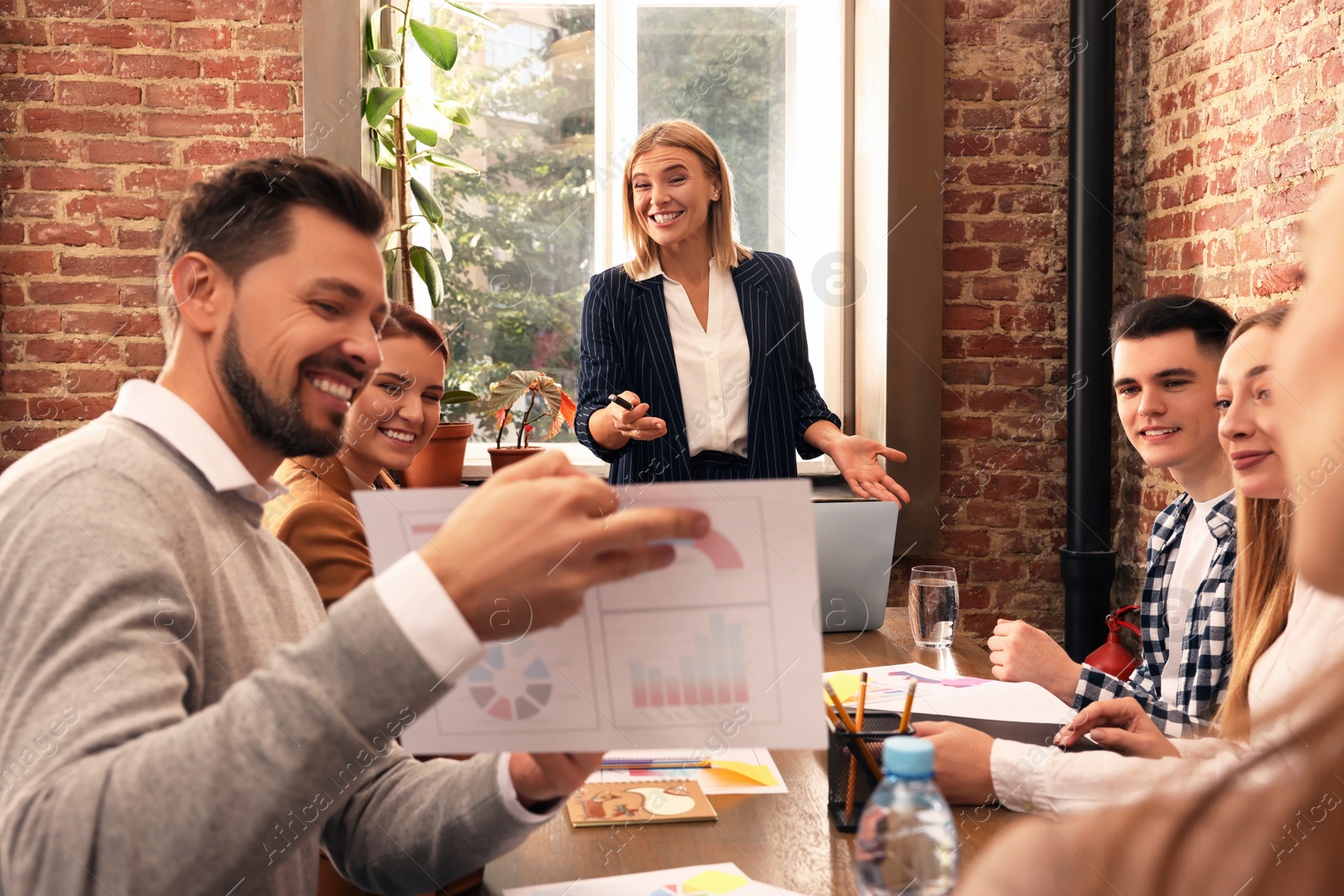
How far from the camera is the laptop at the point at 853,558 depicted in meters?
2.26

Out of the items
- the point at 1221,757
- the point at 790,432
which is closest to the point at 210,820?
the point at 1221,757

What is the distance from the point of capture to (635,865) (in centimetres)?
111

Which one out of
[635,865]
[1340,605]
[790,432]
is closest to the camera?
[635,865]

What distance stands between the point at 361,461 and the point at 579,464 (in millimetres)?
1802

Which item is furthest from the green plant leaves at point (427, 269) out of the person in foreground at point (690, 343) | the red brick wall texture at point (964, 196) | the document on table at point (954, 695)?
the document on table at point (954, 695)

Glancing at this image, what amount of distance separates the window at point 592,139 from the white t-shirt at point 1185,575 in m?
1.91

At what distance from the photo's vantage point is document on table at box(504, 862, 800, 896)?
1027 mm

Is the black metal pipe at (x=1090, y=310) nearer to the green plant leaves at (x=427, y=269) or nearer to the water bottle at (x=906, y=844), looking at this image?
the green plant leaves at (x=427, y=269)

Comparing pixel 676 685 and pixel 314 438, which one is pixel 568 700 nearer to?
pixel 676 685

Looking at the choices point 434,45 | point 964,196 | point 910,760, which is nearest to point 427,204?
point 434,45

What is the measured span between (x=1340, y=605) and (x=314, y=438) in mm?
1327

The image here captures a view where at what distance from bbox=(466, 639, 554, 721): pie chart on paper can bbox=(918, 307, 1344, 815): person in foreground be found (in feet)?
1.79

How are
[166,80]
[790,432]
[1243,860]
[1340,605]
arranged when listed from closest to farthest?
1. [1243,860]
2. [1340,605]
3. [790,432]
4. [166,80]

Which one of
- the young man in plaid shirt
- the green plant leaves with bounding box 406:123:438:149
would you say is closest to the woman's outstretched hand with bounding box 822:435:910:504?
the young man in plaid shirt
